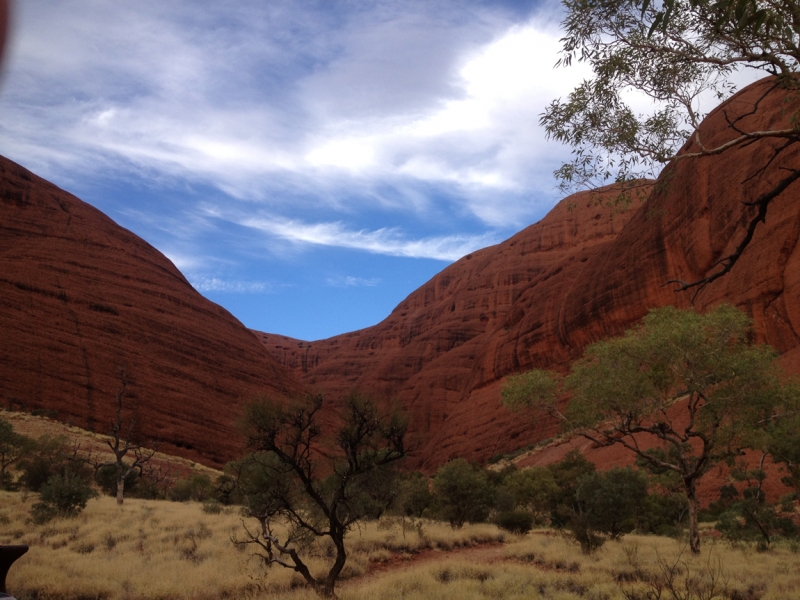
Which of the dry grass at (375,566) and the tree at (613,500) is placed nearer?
the dry grass at (375,566)

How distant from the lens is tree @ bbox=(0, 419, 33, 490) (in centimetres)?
2531

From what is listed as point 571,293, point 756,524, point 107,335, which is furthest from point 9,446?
point 571,293

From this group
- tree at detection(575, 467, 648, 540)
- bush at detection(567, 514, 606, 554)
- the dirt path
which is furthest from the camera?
tree at detection(575, 467, 648, 540)

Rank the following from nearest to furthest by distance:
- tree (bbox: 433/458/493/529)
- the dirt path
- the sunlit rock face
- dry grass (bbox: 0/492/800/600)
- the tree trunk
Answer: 1. dry grass (bbox: 0/492/800/600)
2. the dirt path
3. the tree trunk
4. tree (bbox: 433/458/493/529)
5. the sunlit rock face

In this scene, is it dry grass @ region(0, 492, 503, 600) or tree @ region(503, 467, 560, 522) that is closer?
dry grass @ region(0, 492, 503, 600)

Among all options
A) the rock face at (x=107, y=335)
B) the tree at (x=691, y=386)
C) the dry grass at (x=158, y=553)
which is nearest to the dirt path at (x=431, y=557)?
the dry grass at (x=158, y=553)

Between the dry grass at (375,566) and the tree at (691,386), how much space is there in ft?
8.44

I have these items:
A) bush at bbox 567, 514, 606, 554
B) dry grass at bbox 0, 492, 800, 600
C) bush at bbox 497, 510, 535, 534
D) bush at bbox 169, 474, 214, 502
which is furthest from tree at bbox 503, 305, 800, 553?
bush at bbox 169, 474, 214, 502

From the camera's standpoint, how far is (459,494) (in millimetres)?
21703

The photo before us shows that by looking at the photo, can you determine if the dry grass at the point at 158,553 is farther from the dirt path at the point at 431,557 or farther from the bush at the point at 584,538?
the bush at the point at 584,538

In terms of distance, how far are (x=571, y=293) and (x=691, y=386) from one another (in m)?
43.1

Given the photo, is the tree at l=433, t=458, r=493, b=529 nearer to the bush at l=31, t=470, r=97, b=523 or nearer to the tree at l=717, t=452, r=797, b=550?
the tree at l=717, t=452, r=797, b=550

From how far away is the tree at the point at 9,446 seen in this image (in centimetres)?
2531

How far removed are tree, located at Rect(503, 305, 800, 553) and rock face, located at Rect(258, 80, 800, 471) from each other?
369 centimetres
